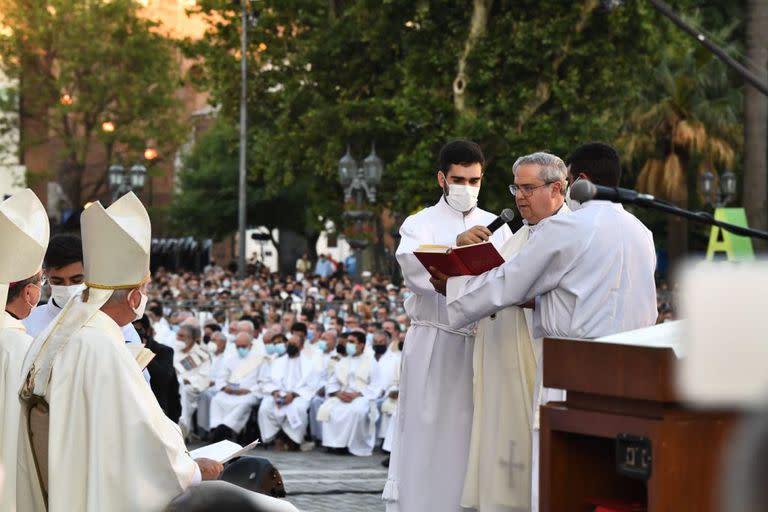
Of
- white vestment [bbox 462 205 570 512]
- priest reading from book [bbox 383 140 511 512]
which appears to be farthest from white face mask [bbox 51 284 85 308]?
white vestment [bbox 462 205 570 512]

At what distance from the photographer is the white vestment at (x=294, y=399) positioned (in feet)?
59.9

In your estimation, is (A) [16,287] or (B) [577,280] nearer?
(B) [577,280]

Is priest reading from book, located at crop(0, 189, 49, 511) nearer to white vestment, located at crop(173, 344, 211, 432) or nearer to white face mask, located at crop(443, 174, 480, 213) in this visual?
white face mask, located at crop(443, 174, 480, 213)

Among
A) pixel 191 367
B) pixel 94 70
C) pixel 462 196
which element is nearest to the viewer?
pixel 462 196

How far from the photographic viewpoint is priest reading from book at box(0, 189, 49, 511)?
5609mm

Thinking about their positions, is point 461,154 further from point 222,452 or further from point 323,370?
point 323,370

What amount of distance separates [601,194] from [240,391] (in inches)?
631

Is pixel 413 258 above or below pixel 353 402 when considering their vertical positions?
above

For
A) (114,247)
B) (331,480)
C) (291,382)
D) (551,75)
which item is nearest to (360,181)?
(551,75)

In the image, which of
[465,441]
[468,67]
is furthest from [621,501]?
[468,67]

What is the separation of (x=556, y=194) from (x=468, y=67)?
24.7 meters

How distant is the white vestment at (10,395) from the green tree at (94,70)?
50796 mm

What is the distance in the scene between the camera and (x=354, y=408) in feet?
58.7

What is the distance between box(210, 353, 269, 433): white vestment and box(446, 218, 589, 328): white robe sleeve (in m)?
13.4
